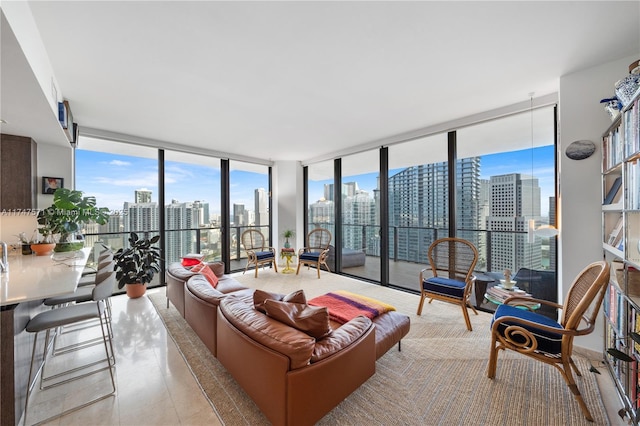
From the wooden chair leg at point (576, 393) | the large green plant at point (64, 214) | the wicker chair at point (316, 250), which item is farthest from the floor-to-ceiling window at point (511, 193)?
the large green plant at point (64, 214)

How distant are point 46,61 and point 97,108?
124 centimetres

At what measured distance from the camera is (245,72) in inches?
94.7

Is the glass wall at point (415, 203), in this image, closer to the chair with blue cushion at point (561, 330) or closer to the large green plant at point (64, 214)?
the chair with blue cushion at point (561, 330)

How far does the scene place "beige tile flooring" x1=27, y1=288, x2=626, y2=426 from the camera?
169 centimetres

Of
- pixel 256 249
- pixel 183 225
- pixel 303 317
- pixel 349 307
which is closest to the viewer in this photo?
pixel 303 317

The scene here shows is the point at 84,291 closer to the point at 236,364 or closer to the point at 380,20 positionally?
the point at 236,364

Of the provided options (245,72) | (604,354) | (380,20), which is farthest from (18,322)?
(604,354)

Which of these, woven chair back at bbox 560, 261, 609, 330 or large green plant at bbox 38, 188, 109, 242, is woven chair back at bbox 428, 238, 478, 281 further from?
large green plant at bbox 38, 188, 109, 242

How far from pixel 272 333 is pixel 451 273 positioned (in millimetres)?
3172

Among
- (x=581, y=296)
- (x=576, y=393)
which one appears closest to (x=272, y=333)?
(x=576, y=393)

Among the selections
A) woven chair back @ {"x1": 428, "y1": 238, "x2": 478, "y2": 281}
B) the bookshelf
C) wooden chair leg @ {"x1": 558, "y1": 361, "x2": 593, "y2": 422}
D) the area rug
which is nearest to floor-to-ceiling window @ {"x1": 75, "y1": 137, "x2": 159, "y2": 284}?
the area rug

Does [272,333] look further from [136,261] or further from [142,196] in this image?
[142,196]

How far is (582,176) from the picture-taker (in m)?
2.43

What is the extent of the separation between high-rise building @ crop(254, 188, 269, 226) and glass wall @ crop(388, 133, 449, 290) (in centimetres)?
329
